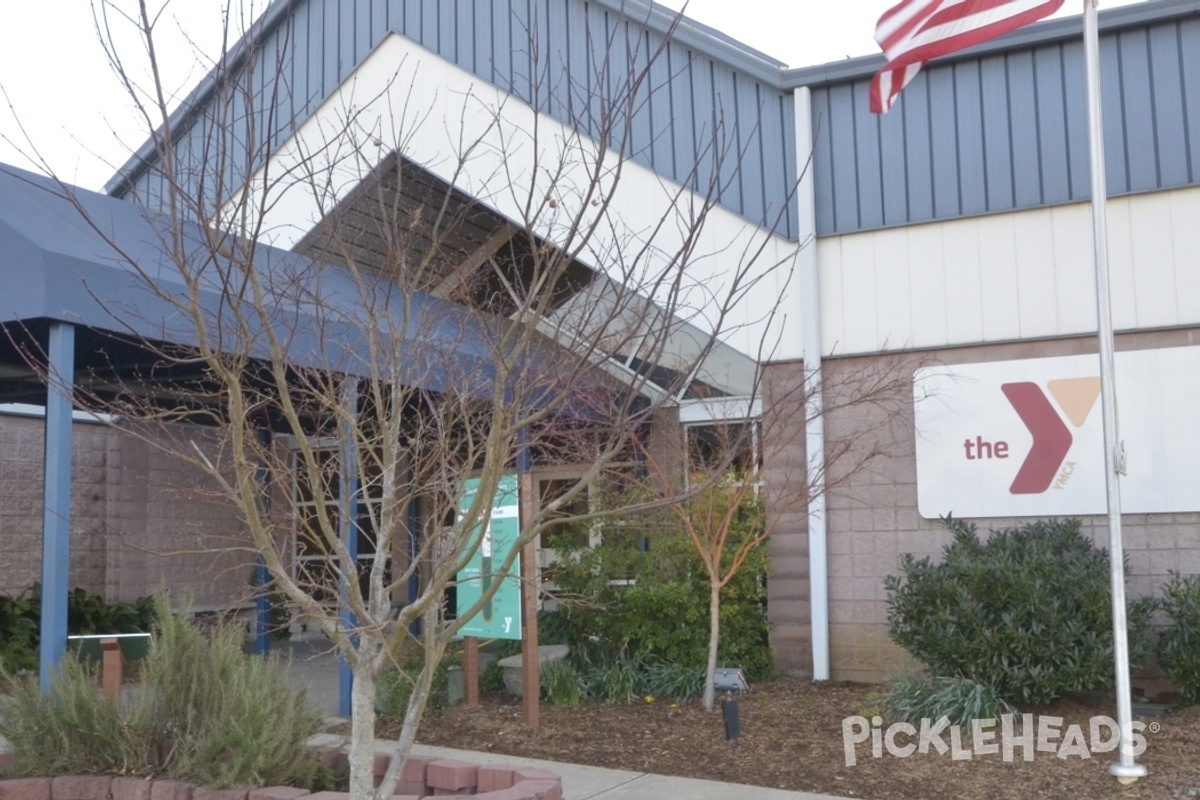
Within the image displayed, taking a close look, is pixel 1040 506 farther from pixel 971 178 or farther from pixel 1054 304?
pixel 971 178

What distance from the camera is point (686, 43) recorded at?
1215 cm

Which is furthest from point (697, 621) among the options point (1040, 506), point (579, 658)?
point (1040, 506)

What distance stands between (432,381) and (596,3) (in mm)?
4622

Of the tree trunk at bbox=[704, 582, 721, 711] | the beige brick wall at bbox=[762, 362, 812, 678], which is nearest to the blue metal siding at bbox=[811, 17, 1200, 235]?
the beige brick wall at bbox=[762, 362, 812, 678]

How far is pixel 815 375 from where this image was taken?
1147 cm

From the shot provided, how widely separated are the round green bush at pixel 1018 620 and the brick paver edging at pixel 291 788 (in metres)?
3.84

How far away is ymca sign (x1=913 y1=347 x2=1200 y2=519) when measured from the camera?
33.6ft

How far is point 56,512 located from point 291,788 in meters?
3.30

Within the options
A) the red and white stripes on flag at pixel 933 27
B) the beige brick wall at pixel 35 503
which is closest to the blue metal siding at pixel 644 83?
the red and white stripes on flag at pixel 933 27

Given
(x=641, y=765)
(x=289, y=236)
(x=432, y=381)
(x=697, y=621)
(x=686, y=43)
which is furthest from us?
(x=289, y=236)

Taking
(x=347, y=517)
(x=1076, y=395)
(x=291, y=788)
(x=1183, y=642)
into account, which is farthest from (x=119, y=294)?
(x=1183, y=642)

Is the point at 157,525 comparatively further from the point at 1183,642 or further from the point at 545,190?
the point at 1183,642

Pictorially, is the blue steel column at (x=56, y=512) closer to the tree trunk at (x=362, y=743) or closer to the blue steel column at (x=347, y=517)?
the blue steel column at (x=347, y=517)

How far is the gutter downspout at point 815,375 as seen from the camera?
11367mm
